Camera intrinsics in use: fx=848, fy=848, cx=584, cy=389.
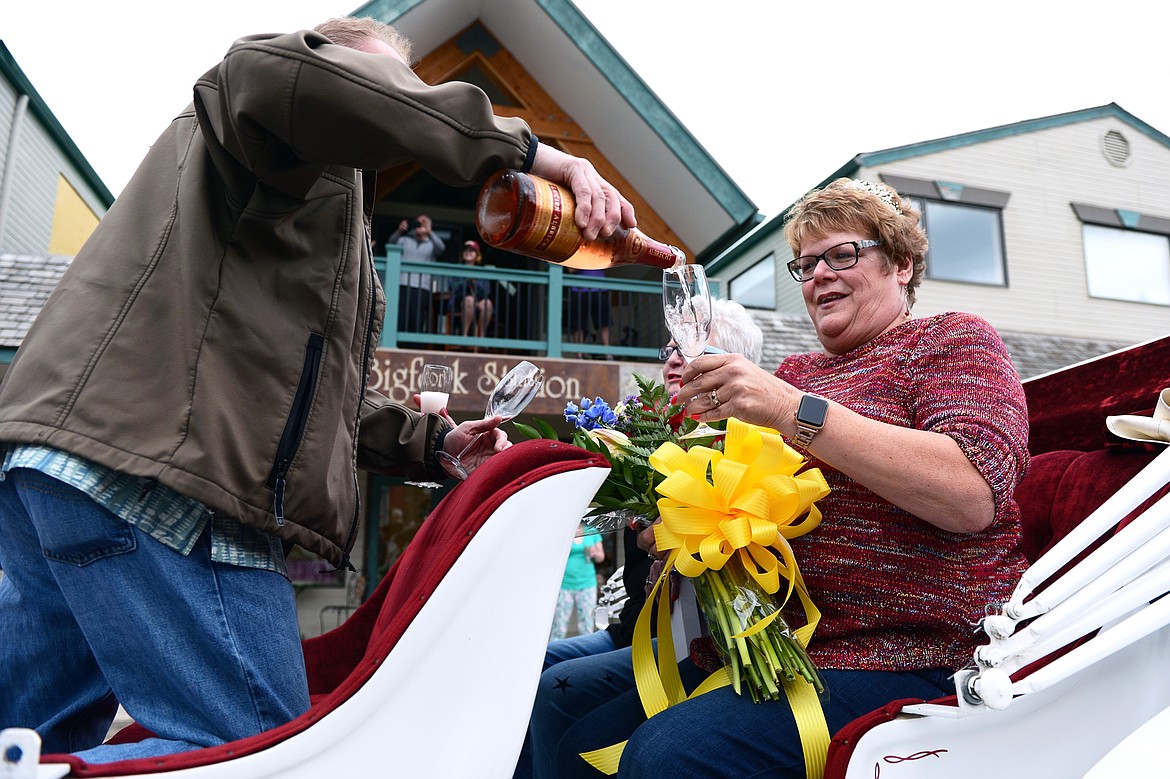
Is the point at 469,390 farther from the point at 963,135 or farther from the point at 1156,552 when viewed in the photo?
the point at 963,135

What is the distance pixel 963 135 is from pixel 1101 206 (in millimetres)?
3131

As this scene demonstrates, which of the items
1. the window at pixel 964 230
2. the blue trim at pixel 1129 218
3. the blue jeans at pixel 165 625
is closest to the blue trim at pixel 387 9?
the window at pixel 964 230

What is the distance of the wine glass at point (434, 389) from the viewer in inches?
76.0

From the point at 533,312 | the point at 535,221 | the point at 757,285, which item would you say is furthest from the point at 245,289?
the point at 757,285

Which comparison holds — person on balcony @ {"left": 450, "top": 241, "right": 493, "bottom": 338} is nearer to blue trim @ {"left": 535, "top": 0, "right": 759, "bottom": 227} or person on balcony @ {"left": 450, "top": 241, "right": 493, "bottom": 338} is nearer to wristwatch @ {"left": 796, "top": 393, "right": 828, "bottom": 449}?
blue trim @ {"left": 535, "top": 0, "right": 759, "bottom": 227}

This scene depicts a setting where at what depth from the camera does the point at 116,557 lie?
1.25 metres

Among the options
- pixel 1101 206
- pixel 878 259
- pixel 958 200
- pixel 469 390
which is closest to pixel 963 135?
pixel 958 200

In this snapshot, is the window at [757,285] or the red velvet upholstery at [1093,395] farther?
the window at [757,285]

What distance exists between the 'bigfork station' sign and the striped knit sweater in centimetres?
666

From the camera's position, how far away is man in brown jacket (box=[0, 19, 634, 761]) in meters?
1.23

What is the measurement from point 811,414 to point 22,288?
9.14m

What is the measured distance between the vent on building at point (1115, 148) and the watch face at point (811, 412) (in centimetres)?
1667

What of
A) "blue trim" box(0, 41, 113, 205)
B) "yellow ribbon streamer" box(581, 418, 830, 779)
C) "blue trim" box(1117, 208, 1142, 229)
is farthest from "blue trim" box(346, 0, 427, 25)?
"blue trim" box(1117, 208, 1142, 229)

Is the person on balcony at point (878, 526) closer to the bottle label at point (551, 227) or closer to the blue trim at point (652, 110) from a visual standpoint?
the bottle label at point (551, 227)
